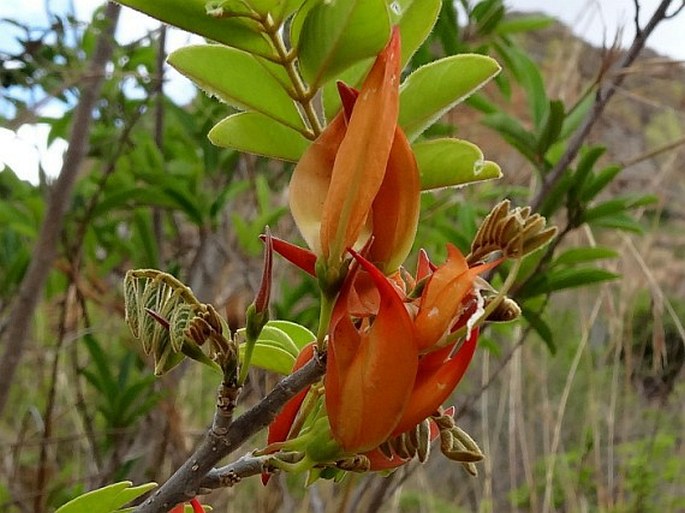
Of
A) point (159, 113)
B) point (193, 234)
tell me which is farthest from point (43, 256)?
point (193, 234)

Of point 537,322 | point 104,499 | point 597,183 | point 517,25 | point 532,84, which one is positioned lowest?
point 104,499

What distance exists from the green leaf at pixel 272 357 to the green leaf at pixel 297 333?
0.05 ft

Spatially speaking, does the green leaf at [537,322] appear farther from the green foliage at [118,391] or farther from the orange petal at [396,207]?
the orange petal at [396,207]

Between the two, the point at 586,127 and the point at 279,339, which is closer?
the point at 279,339

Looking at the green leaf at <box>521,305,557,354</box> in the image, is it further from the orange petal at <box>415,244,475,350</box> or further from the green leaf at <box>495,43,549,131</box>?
the orange petal at <box>415,244,475,350</box>

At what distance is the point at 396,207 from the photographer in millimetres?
329

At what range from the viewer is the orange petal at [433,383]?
12.0 inches

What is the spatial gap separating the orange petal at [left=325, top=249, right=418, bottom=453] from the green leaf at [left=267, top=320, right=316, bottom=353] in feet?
0.33

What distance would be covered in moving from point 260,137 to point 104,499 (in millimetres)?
168

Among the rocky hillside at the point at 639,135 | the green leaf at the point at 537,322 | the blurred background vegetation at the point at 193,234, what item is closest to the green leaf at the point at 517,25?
the blurred background vegetation at the point at 193,234

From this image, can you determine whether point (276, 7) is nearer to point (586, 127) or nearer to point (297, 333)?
point (297, 333)

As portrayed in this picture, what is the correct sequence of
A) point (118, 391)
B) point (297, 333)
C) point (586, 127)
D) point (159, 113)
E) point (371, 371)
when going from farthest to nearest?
point (159, 113), point (118, 391), point (586, 127), point (297, 333), point (371, 371)

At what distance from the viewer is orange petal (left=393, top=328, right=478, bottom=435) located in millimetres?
306

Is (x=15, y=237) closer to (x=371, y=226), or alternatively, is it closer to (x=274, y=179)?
(x=274, y=179)
